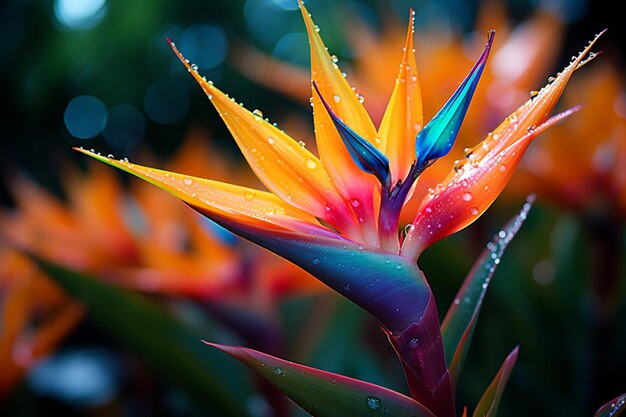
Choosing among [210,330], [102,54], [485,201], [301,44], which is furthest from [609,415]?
[301,44]

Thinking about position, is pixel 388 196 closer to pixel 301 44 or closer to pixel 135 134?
pixel 301 44

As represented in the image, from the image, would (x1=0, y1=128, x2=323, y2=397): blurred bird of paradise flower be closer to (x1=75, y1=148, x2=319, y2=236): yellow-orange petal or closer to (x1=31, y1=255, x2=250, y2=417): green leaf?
(x1=31, y1=255, x2=250, y2=417): green leaf

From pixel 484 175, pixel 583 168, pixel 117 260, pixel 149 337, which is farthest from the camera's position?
pixel 117 260

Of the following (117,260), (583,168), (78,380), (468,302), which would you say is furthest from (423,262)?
(78,380)

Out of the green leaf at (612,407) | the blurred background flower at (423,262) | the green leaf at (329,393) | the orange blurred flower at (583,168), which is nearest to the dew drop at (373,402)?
the green leaf at (329,393)

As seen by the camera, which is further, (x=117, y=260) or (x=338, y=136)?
(x=117, y=260)

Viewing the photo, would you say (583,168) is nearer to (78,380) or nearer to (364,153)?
(364,153)

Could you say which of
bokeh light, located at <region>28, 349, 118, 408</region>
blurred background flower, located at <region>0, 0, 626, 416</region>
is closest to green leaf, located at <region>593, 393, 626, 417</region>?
blurred background flower, located at <region>0, 0, 626, 416</region>
